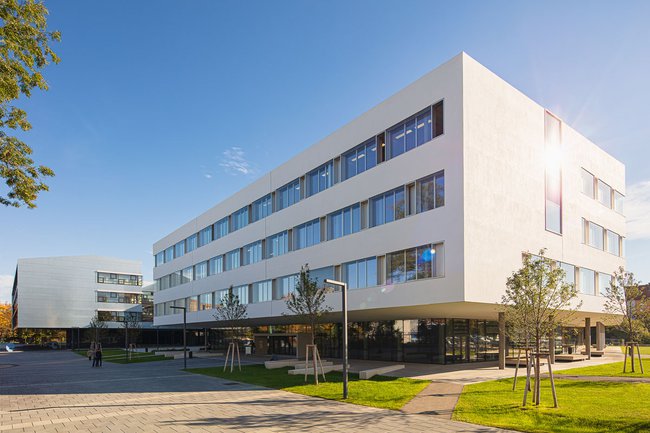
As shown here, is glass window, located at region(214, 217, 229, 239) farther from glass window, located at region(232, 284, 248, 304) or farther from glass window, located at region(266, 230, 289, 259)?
glass window, located at region(266, 230, 289, 259)

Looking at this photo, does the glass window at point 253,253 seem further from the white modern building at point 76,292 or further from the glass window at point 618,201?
the white modern building at point 76,292

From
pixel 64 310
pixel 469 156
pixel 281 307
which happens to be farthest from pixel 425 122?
pixel 64 310

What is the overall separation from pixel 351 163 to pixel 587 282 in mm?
18794

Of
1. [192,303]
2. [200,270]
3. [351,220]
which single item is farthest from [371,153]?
[192,303]

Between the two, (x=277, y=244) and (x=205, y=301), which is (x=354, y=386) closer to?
(x=277, y=244)

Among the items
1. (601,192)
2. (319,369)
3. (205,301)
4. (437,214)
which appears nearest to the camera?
(437,214)

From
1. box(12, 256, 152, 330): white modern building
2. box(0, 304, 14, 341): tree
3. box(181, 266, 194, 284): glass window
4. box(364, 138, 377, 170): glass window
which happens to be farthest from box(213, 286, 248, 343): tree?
box(0, 304, 14, 341): tree

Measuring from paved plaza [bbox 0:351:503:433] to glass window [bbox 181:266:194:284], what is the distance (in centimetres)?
3316

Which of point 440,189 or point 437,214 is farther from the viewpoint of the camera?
point 440,189

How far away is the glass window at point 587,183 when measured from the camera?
35.0 meters

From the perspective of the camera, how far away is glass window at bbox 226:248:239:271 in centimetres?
4697

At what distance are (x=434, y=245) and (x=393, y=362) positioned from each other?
1364 cm

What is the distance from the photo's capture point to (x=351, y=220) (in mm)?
30891

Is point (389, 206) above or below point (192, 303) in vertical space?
above
